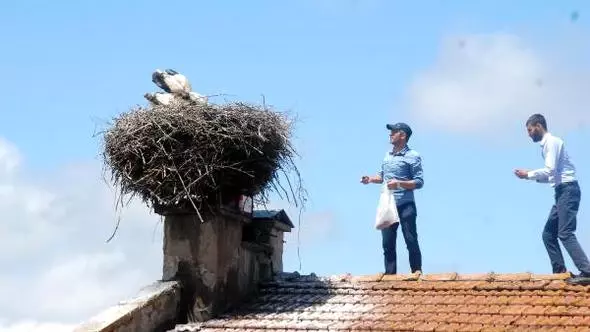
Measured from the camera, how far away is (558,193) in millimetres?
9758

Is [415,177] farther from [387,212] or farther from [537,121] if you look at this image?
[537,121]

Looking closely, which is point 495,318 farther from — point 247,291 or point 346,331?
point 247,291

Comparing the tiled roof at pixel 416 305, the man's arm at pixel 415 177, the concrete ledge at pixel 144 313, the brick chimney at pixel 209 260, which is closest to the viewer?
the tiled roof at pixel 416 305

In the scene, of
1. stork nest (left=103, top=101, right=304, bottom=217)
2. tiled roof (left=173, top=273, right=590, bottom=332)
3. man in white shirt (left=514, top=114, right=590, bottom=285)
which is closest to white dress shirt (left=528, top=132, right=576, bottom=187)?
man in white shirt (left=514, top=114, right=590, bottom=285)

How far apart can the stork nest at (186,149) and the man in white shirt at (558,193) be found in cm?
245

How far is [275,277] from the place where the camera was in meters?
11.0

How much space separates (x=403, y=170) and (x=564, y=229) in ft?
6.07

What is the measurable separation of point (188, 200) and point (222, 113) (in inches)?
34.3

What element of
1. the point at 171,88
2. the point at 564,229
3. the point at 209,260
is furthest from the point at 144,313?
the point at 564,229

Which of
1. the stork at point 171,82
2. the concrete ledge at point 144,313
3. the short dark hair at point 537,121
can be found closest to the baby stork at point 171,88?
the stork at point 171,82

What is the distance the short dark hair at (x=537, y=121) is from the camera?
9773mm

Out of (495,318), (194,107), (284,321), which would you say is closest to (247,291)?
(284,321)

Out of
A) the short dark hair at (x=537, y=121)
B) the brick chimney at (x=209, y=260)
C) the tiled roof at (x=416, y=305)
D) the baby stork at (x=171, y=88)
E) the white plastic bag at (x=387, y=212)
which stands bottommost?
the tiled roof at (x=416, y=305)

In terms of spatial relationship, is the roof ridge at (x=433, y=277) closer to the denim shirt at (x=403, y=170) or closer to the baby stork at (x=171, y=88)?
the denim shirt at (x=403, y=170)
